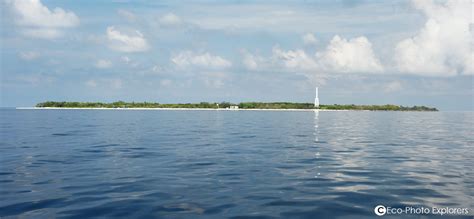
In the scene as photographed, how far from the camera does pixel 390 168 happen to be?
26422mm

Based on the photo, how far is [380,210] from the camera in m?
16.1

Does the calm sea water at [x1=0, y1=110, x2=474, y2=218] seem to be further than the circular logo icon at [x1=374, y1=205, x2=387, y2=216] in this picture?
Yes

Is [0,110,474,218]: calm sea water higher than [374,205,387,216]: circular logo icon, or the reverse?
[0,110,474,218]: calm sea water

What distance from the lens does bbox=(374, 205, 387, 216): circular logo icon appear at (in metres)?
15.7

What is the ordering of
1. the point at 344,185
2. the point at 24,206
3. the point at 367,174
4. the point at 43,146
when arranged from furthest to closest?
the point at 43,146, the point at 367,174, the point at 344,185, the point at 24,206

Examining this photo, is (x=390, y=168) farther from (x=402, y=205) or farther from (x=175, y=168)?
(x=175, y=168)

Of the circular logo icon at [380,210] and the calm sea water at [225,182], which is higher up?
the calm sea water at [225,182]

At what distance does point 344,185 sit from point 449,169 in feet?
32.0

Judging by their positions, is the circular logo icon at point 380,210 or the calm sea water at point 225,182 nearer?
the circular logo icon at point 380,210

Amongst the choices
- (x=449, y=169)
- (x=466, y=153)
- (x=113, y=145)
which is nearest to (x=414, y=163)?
(x=449, y=169)

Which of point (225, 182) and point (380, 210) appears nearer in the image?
point (380, 210)

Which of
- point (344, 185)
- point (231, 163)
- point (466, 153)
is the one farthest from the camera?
point (466, 153)

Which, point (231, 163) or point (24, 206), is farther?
point (231, 163)

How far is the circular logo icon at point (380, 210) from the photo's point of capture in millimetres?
15711
